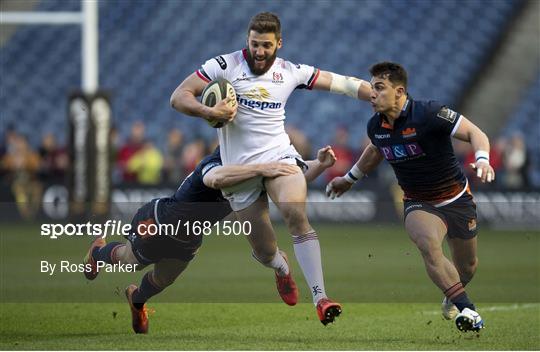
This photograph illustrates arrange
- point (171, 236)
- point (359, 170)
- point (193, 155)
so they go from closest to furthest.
Result: point (171, 236) < point (359, 170) < point (193, 155)

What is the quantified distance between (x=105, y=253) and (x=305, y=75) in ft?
5.95

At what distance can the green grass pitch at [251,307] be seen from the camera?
758 centimetres

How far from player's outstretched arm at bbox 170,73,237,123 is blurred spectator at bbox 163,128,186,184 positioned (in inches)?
484

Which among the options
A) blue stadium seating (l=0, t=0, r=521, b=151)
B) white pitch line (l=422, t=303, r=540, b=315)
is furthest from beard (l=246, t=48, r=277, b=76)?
blue stadium seating (l=0, t=0, r=521, b=151)

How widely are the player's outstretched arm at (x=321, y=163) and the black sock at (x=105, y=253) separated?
1438mm

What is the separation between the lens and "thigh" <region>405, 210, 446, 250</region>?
7.55 metres

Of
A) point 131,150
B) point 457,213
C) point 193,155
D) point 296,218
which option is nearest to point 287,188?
point 296,218

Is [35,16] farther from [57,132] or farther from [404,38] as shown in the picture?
[404,38]

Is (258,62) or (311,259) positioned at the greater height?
(258,62)

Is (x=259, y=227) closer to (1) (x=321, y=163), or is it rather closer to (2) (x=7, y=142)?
(1) (x=321, y=163)

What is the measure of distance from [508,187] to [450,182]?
12.0 meters

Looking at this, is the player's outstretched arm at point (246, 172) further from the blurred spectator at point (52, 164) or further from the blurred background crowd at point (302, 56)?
the blurred background crowd at point (302, 56)

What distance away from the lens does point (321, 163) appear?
8.12m

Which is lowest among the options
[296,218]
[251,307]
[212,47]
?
[212,47]
